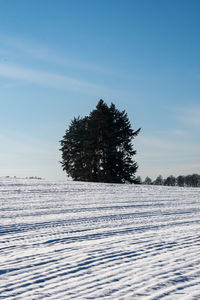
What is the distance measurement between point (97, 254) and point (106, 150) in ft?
91.7

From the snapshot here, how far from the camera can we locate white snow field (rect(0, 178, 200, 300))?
4.09 metres

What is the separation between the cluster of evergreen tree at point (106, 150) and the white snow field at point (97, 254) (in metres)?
22.4

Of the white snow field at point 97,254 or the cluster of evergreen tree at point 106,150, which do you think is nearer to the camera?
the white snow field at point 97,254

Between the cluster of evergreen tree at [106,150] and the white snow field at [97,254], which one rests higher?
the cluster of evergreen tree at [106,150]

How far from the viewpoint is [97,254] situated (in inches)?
223

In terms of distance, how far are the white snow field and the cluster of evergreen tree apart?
22.4 metres

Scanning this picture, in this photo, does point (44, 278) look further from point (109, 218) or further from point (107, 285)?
point (109, 218)

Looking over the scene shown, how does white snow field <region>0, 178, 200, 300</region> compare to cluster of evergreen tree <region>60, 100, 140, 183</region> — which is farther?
→ cluster of evergreen tree <region>60, 100, 140, 183</region>

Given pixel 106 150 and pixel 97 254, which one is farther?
pixel 106 150

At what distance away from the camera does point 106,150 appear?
33.6 m

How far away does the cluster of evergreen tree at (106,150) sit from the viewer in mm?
33344

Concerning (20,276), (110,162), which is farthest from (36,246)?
(110,162)

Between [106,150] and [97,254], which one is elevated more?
[106,150]

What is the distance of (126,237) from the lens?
23.3 feet
